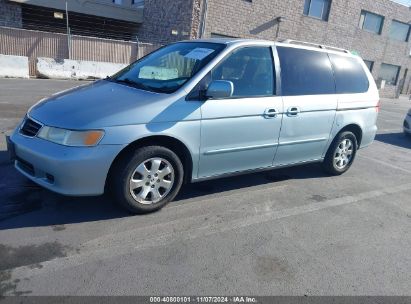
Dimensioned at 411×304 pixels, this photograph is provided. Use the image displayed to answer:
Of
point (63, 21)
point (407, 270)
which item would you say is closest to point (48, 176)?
point (407, 270)

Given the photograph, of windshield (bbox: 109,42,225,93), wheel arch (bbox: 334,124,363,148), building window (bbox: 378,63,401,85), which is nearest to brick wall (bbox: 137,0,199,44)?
wheel arch (bbox: 334,124,363,148)

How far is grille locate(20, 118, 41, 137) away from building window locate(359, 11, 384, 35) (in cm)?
2789

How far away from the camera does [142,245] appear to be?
3.24 meters

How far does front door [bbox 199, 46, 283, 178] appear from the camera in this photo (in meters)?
3.94

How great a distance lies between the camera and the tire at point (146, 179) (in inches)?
138

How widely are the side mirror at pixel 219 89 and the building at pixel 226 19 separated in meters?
16.6

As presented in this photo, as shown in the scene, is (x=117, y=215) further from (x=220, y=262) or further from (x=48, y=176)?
(x=220, y=262)

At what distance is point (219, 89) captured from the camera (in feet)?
12.1

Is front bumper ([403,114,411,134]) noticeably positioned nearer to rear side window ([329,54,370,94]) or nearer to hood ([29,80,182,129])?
rear side window ([329,54,370,94])

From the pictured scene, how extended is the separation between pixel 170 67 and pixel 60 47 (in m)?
14.5

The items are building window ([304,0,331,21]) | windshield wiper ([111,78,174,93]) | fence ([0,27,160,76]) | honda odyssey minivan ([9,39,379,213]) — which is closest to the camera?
honda odyssey minivan ([9,39,379,213])

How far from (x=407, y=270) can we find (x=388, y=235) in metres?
0.69

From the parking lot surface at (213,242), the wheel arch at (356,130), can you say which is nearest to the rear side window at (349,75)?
the wheel arch at (356,130)

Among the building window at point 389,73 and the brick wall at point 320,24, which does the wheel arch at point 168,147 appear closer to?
the brick wall at point 320,24
